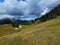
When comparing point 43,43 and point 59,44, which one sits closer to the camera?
point 59,44

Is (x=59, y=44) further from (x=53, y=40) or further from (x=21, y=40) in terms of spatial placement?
(x=21, y=40)

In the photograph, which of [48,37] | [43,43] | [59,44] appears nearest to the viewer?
[59,44]

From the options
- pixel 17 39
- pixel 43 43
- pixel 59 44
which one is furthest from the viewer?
pixel 17 39

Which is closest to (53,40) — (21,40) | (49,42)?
(49,42)

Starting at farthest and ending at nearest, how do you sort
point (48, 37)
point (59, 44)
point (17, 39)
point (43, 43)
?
point (17, 39) < point (48, 37) < point (43, 43) < point (59, 44)

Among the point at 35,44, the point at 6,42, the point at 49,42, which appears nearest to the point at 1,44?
the point at 6,42

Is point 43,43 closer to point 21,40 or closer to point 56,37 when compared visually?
point 56,37

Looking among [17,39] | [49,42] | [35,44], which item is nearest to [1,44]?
[17,39]

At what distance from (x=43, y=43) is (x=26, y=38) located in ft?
23.7

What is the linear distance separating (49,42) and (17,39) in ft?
29.7

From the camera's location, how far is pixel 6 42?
46344 millimetres

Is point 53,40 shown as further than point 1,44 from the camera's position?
No

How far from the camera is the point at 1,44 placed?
149 feet

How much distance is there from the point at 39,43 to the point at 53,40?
9.34ft
